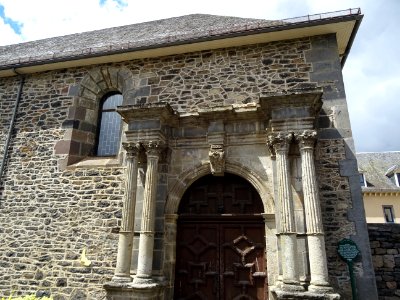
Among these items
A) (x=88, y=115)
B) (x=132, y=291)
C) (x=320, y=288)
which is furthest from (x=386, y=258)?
(x=88, y=115)

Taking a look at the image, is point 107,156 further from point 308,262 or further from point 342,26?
point 342,26

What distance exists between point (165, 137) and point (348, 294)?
3.93 m

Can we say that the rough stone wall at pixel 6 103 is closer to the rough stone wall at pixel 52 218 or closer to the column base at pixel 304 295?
the rough stone wall at pixel 52 218

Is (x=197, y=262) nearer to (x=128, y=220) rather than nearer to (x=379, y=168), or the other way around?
(x=128, y=220)

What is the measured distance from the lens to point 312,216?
4516 millimetres

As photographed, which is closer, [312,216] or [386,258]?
[312,216]

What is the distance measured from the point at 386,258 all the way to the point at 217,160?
3.34m

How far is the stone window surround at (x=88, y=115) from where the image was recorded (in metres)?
6.59

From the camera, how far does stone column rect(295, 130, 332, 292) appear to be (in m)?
4.26

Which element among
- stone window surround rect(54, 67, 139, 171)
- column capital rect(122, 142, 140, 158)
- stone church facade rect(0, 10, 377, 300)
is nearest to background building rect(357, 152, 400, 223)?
stone church facade rect(0, 10, 377, 300)

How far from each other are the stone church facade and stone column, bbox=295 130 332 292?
19 mm

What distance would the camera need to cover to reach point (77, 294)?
558cm

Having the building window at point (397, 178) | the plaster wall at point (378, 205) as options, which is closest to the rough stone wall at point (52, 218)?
the plaster wall at point (378, 205)

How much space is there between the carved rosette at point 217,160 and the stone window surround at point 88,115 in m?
2.02
